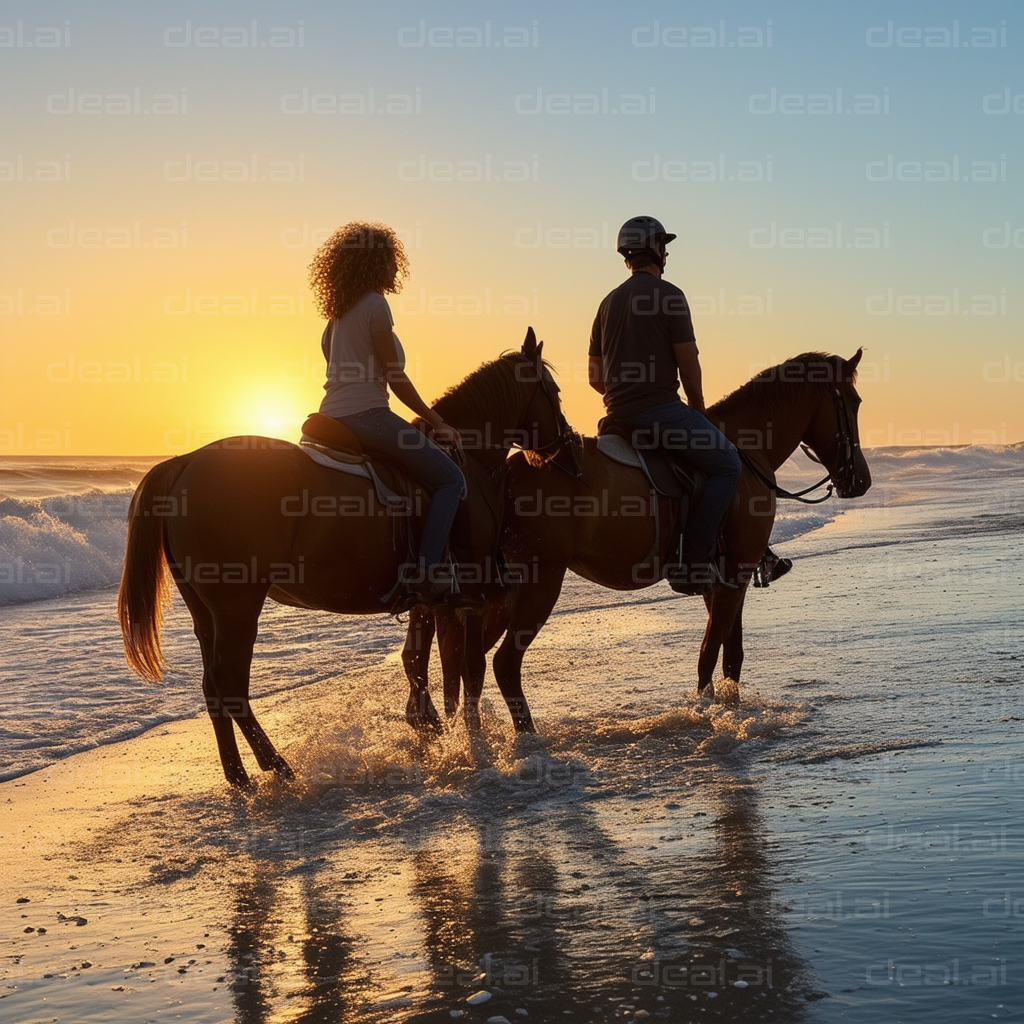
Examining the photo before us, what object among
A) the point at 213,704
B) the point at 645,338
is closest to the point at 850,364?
the point at 645,338

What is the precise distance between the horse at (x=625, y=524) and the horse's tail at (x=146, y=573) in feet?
5.91

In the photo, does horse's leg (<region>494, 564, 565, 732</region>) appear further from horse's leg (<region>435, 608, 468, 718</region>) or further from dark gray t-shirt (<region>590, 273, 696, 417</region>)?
dark gray t-shirt (<region>590, 273, 696, 417</region>)

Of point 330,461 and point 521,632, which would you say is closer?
point 330,461

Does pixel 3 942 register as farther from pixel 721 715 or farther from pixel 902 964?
pixel 721 715

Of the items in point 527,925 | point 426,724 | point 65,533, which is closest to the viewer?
point 527,925

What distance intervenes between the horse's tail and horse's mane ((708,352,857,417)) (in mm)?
4146

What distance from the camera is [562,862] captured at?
4922 millimetres

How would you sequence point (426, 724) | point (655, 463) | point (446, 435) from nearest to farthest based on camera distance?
point (446, 435)
point (426, 724)
point (655, 463)

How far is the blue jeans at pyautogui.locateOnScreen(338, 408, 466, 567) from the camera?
22.1 ft

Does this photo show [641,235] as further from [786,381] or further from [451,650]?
[451,650]

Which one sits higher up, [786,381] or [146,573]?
[786,381]

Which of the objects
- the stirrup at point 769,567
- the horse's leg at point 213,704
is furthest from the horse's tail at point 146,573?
the stirrup at point 769,567

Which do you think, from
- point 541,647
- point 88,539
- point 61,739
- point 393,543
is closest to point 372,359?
point 393,543

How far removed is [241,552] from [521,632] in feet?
6.24
